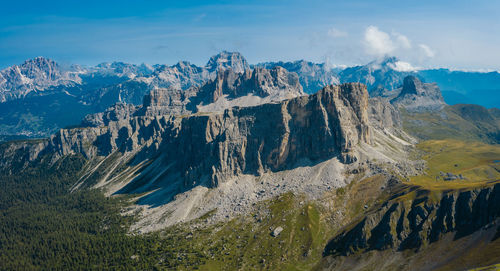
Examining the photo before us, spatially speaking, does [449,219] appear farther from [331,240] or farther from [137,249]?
[137,249]

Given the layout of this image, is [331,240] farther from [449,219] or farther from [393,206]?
[449,219]

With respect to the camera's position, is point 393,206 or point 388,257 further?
point 393,206

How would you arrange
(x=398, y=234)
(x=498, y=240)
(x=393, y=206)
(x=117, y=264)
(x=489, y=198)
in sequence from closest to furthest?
(x=498, y=240)
(x=489, y=198)
(x=398, y=234)
(x=393, y=206)
(x=117, y=264)

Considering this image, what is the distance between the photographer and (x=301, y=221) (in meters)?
190

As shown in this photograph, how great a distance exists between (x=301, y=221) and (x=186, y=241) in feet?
230

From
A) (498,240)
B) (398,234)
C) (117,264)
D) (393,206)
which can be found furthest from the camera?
(117,264)

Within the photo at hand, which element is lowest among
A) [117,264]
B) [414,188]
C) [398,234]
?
[117,264]

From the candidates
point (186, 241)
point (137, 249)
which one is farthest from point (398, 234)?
point (137, 249)

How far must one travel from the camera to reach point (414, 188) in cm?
18138

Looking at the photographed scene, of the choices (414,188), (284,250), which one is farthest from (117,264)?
(414,188)

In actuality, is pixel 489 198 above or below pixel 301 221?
above

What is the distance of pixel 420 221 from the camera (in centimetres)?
15750

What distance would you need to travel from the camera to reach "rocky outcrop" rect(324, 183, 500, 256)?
14600cm

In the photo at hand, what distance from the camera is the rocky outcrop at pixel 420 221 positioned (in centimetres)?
14600
